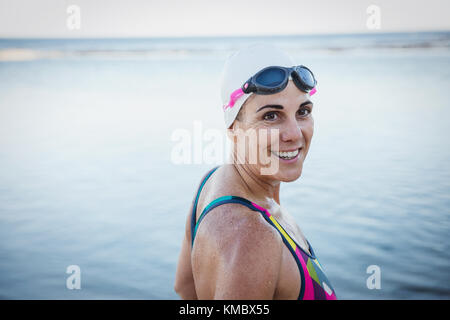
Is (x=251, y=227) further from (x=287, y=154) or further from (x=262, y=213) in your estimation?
(x=287, y=154)

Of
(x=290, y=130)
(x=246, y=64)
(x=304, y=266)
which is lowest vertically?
(x=304, y=266)

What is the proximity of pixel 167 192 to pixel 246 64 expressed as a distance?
13.9 feet

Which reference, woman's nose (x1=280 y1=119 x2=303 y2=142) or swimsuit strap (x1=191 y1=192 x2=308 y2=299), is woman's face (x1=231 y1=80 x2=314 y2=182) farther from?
swimsuit strap (x1=191 y1=192 x2=308 y2=299)

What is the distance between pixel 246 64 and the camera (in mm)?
1969

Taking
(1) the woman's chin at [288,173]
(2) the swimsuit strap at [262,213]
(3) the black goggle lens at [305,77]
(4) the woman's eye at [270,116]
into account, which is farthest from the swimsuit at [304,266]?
(3) the black goggle lens at [305,77]

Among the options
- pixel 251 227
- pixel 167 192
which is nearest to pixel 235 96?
pixel 251 227

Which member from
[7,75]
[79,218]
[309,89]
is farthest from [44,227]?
[7,75]

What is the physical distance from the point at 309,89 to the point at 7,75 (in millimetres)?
18748

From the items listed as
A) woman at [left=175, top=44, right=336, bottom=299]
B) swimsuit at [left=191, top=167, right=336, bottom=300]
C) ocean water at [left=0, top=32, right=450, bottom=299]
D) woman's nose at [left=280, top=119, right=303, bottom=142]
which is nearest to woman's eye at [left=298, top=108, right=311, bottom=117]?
woman at [left=175, top=44, right=336, bottom=299]

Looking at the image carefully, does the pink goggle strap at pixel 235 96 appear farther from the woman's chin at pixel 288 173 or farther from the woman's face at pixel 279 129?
the woman's chin at pixel 288 173

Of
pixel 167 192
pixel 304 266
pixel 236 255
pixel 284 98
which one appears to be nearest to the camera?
pixel 236 255

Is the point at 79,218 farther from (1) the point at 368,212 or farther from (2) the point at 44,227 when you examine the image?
(1) the point at 368,212

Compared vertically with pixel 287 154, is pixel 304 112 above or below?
above

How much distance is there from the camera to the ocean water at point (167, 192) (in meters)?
4.19
